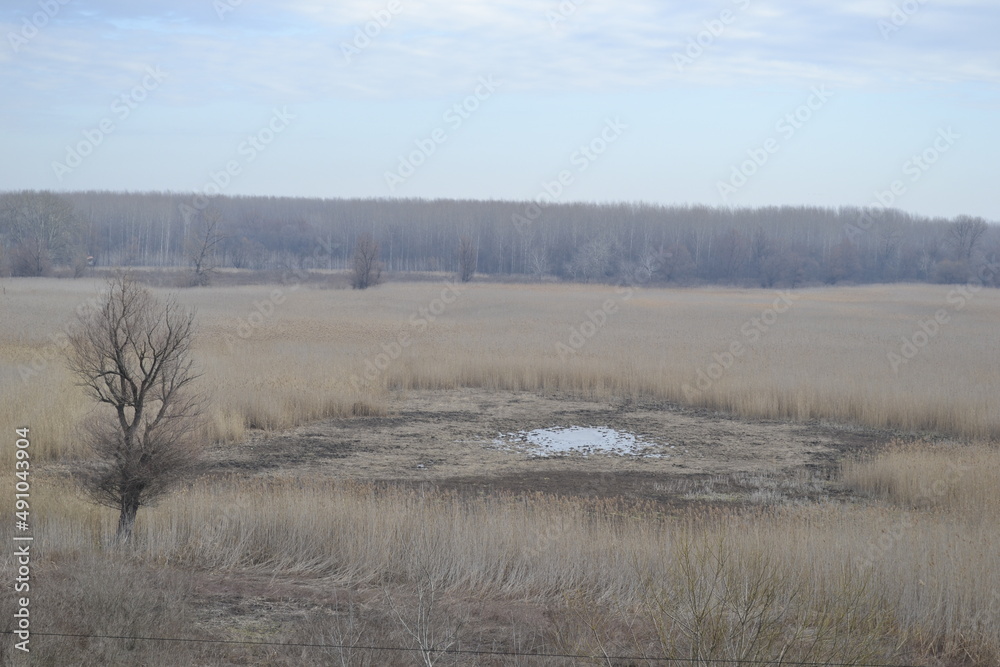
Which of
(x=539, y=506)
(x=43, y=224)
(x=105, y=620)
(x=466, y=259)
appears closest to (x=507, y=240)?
(x=466, y=259)

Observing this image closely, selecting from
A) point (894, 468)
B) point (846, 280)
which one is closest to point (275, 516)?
point (894, 468)

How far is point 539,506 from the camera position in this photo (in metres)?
9.32

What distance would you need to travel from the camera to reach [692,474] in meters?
12.4

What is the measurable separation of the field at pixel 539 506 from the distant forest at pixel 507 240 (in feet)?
112

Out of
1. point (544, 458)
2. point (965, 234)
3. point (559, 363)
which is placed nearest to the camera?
point (544, 458)

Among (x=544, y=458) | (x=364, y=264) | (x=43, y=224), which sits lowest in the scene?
(x=544, y=458)

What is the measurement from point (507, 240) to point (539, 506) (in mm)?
86314

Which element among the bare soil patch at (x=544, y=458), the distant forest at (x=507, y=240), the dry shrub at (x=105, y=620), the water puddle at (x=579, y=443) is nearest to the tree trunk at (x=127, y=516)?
the dry shrub at (x=105, y=620)

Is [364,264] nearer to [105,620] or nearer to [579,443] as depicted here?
[579,443]

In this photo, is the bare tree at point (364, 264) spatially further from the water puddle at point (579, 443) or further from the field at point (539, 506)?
the water puddle at point (579, 443)

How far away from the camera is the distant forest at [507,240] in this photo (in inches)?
2514

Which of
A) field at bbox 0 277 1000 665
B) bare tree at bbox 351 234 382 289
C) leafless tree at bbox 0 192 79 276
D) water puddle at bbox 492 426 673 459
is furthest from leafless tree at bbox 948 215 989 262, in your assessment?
leafless tree at bbox 0 192 79 276

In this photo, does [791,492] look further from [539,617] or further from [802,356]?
[802,356]

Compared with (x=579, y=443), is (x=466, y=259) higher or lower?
higher
